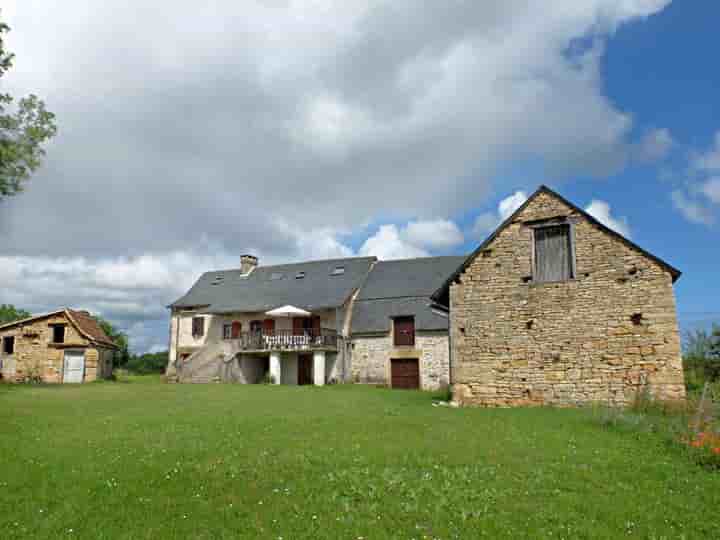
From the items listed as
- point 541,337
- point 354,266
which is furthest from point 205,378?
point 541,337

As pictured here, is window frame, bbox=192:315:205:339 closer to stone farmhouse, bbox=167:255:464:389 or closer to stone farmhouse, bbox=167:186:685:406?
stone farmhouse, bbox=167:255:464:389

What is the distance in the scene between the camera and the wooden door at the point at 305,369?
30.8 m

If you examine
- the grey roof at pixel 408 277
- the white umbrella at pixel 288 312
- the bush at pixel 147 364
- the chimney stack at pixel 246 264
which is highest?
the chimney stack at pixel 246 264

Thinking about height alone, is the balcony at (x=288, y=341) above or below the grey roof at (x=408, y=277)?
below

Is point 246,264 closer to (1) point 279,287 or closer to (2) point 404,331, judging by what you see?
(1) point 279,287

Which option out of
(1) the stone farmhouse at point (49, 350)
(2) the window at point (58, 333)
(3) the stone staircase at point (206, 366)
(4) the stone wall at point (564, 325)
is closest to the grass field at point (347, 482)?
(4) the stone wall at point (564, 325)

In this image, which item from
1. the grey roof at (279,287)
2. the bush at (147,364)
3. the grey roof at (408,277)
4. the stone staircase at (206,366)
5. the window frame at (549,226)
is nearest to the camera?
the window frame at (549,226)

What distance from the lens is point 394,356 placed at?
1127 inches

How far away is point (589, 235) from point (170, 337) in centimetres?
2867

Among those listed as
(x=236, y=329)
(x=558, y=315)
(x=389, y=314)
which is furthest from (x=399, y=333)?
(x=558, y=315)

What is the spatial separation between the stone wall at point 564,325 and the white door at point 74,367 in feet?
77.7

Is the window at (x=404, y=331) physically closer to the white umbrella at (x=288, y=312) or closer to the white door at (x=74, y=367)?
the white umbrella at (x=288, y=312)

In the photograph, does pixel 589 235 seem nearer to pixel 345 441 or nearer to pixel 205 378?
pixel 345 441

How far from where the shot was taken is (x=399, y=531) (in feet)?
16.0
